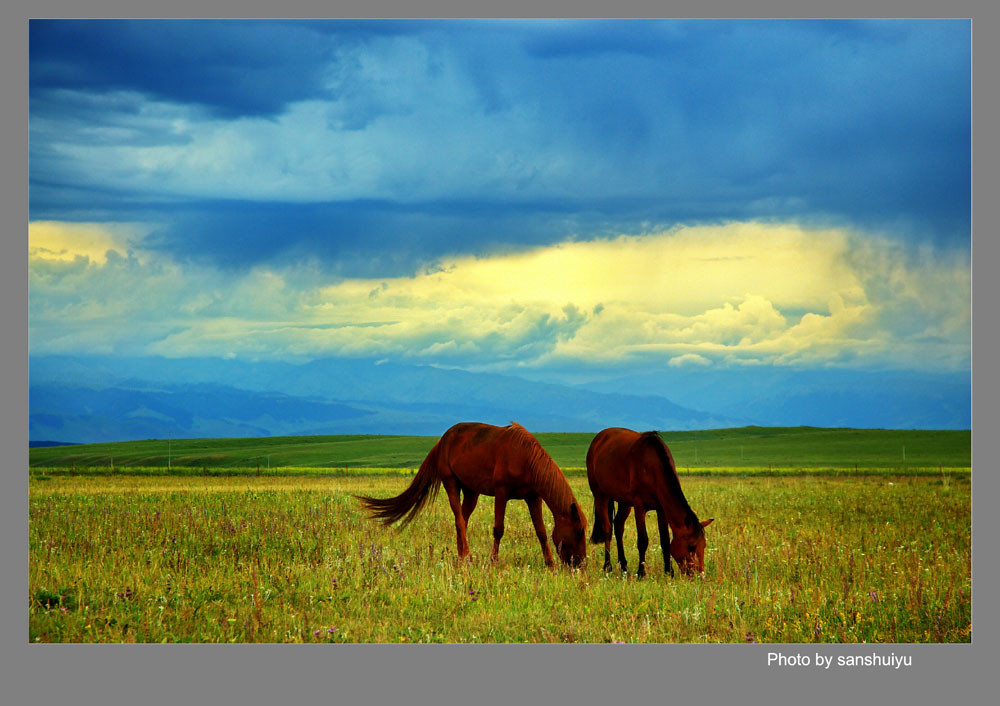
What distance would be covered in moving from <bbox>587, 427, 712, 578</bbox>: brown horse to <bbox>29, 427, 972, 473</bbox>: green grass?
132 ft

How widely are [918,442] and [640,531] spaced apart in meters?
79.6

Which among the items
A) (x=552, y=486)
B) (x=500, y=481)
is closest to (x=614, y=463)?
(x=552, y=486)

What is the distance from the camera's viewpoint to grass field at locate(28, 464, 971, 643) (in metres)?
9.44

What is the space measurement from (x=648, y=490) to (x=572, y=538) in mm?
1464

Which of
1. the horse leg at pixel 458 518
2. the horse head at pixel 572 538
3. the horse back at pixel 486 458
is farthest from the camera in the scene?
the horse leg at pixel 458 518

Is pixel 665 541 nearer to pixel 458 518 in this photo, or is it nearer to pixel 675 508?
pixel 675 508

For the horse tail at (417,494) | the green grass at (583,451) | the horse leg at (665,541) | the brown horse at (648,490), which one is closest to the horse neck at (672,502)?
the brown horse at (648,490)

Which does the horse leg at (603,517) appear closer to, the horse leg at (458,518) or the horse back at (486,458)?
the horse back at (486,458)

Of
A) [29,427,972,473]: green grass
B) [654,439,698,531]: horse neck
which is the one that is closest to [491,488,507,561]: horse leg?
[654,439,698,531]: horse neck

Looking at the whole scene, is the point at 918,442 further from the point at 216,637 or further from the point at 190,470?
the point at 216,637

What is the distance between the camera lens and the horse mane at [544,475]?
42.8ft

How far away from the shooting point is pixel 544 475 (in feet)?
43.4

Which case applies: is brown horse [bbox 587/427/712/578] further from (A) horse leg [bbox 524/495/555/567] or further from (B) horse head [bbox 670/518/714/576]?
(A) horse leg [bbox 524/495/555/567]

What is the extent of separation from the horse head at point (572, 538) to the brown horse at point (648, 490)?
34.2 inches
